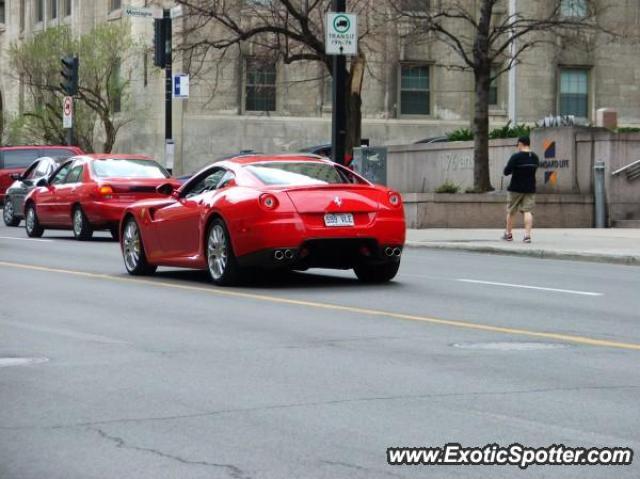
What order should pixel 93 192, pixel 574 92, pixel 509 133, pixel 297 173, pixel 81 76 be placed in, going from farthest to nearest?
1. pixel 574 92
2. pixel 81 76
3. pixel 509 133
4. pixel 93 192
5. pixel 297 173

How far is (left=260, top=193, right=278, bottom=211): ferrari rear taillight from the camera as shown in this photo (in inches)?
610

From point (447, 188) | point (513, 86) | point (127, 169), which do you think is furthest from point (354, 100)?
point (513, 86)

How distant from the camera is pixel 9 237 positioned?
28.0m

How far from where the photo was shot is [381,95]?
58.0m

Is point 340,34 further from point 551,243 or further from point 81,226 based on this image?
point 551,243

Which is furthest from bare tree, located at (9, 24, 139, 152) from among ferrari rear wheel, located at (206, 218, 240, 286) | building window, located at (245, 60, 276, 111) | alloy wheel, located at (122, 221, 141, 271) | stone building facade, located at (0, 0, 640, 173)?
ferrari rear wheel, located at (206, 218, 240, 286)

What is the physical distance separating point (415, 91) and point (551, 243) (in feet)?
112

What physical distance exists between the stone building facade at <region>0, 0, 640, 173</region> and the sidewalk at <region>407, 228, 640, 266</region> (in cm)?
2623

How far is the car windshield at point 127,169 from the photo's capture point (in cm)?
2662

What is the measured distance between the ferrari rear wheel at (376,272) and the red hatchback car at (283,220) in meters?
0.01

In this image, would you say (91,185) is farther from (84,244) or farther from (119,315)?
(119,315)

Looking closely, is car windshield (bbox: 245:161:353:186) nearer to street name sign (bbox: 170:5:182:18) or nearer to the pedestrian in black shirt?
the pedestrian in black shirt

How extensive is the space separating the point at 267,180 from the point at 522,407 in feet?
27.7

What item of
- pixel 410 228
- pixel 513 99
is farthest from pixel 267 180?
pixel 513 99
